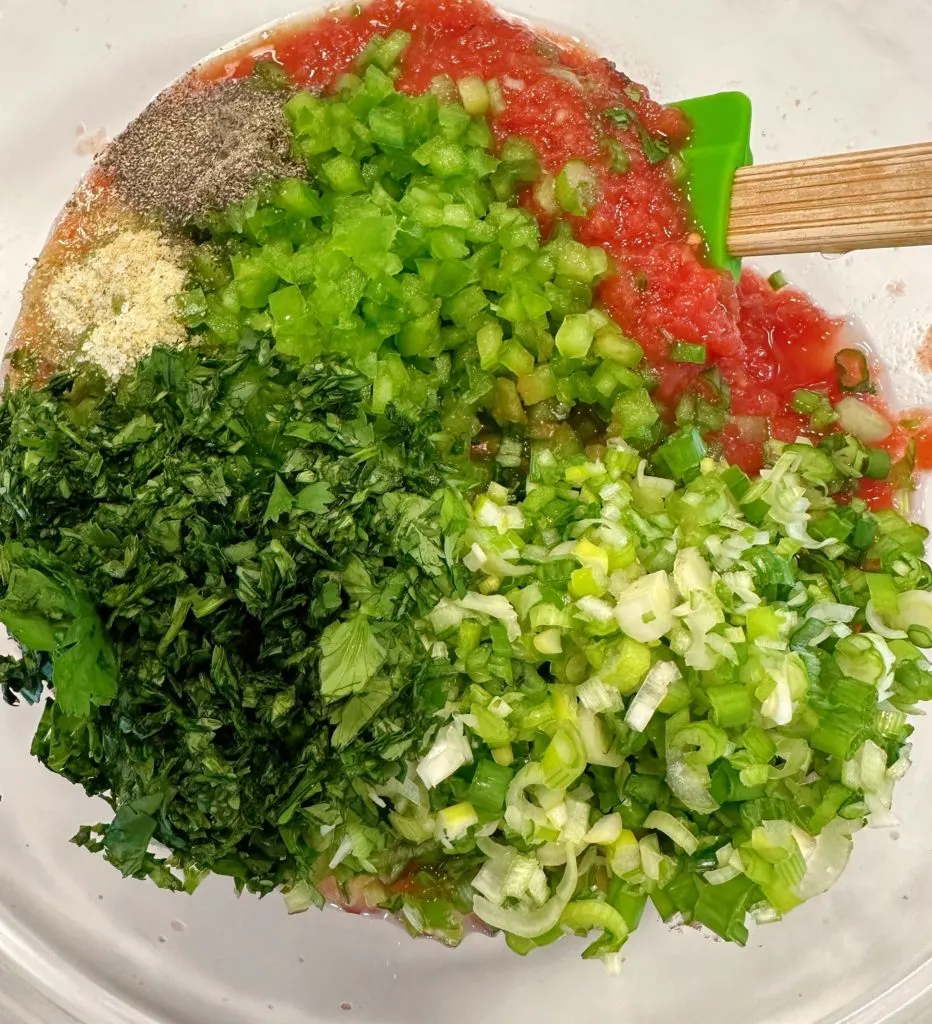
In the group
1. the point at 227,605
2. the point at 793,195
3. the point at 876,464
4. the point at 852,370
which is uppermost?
the point at 793,195

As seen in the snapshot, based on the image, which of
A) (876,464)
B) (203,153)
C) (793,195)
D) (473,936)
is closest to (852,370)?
(876,464)

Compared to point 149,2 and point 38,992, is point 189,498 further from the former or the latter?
point 149,2

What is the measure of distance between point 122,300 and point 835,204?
4.02 ft

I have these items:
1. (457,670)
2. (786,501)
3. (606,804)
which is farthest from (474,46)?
(606,804)

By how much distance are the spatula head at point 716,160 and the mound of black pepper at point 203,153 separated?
2.41 feet

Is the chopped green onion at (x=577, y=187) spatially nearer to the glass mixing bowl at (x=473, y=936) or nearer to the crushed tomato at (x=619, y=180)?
the crushed tomato at (x=619, y=180)

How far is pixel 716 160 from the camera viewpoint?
156 cm

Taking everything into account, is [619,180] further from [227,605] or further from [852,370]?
[227,605]

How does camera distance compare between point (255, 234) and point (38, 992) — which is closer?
point (255, 234)

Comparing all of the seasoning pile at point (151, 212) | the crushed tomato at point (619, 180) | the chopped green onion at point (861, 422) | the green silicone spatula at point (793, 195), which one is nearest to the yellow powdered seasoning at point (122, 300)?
the seasoning pile at point (151, 212)

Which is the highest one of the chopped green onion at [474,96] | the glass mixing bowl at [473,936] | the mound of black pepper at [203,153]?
the mound of black pepper at [203,153]

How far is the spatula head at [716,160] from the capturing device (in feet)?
5.09

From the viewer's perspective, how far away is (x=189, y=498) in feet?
3.96

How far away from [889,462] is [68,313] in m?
1.64
